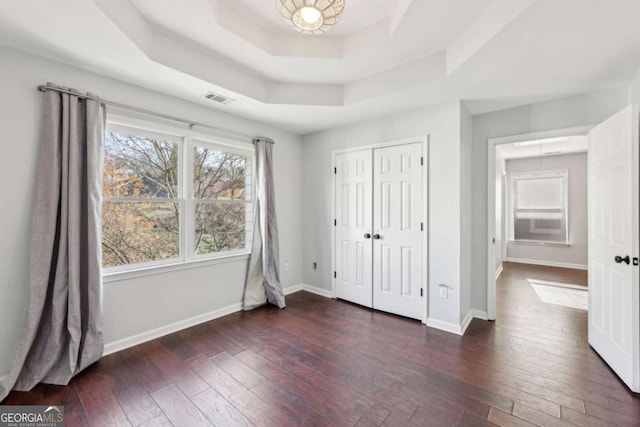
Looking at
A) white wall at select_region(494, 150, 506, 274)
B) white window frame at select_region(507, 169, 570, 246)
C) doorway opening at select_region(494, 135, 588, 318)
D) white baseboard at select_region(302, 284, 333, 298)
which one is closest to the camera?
white baseboard at select_region(302, 284, 333, 298)

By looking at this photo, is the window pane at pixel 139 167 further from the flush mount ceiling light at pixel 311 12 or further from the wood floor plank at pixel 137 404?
the flush mount ceiling light at pixel 311 12

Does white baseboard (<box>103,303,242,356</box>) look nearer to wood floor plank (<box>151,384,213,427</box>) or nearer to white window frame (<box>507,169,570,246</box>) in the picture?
wood floor plank (<box>151,384,213,427</box>)

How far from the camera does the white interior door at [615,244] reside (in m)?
1.98

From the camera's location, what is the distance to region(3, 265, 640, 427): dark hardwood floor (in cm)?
173

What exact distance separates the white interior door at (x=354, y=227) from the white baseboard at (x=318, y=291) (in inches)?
6.8

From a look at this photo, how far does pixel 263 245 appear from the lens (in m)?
3.62

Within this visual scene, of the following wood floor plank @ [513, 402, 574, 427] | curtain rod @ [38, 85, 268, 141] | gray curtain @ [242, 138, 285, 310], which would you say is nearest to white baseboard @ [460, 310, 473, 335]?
wood floor plank @ [513, 402, 574, 427]

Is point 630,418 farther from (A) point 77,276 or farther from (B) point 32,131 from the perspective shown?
(B) point 32,131

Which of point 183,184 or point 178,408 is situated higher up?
point 183,184

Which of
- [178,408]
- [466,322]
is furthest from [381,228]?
[178,408]

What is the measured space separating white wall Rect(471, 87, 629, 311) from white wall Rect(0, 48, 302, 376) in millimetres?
2707

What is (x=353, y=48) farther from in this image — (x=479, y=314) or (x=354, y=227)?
(x=479, y=314)

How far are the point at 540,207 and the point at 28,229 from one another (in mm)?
8373

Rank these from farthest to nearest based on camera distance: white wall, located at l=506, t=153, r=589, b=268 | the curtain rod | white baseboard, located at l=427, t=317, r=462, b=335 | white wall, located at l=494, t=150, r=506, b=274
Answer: white wall, located at l=506, t=153, r=589, b=268 → white wall, located at l=494, t=150, r=506, b=274 → white baseboard, located at l=427, t=317, r=462, b=335 → the curtain rod
